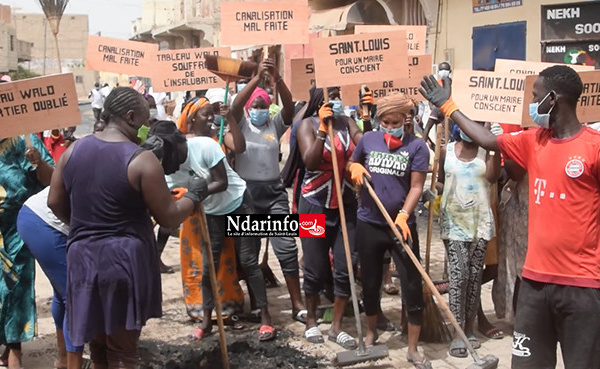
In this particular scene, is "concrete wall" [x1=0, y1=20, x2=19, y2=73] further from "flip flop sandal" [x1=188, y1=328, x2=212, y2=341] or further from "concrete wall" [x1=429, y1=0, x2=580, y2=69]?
"flip flop sandal" [x1=188, y1=328, x2=212, y2=341]

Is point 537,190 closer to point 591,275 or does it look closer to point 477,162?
point 591,275

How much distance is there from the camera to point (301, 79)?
284 inches

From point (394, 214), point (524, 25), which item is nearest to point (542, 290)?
point (394, 214)

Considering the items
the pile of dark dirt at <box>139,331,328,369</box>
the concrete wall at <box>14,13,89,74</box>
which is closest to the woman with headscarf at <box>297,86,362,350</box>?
the pile of dark dirt at <box>139,331,328,369</box>

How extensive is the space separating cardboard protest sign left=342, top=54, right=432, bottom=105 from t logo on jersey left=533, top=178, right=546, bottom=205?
3.15 meters

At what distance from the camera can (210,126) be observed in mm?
6164

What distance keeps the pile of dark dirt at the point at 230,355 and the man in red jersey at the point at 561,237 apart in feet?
6.86

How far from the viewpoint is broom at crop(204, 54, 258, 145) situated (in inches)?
250

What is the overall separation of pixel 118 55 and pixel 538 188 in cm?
554

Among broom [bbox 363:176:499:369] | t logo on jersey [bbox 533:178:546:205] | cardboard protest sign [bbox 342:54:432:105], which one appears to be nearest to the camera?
t logo on jersey [bbox 533:178:546:205]

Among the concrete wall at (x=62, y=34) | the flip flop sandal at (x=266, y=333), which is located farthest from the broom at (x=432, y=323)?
the concrete wall at (x=62, y=34)

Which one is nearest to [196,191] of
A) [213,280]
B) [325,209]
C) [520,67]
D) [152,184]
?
[152,184]

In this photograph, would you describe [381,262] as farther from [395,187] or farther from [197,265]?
[197,265]

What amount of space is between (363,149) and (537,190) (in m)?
1.93
